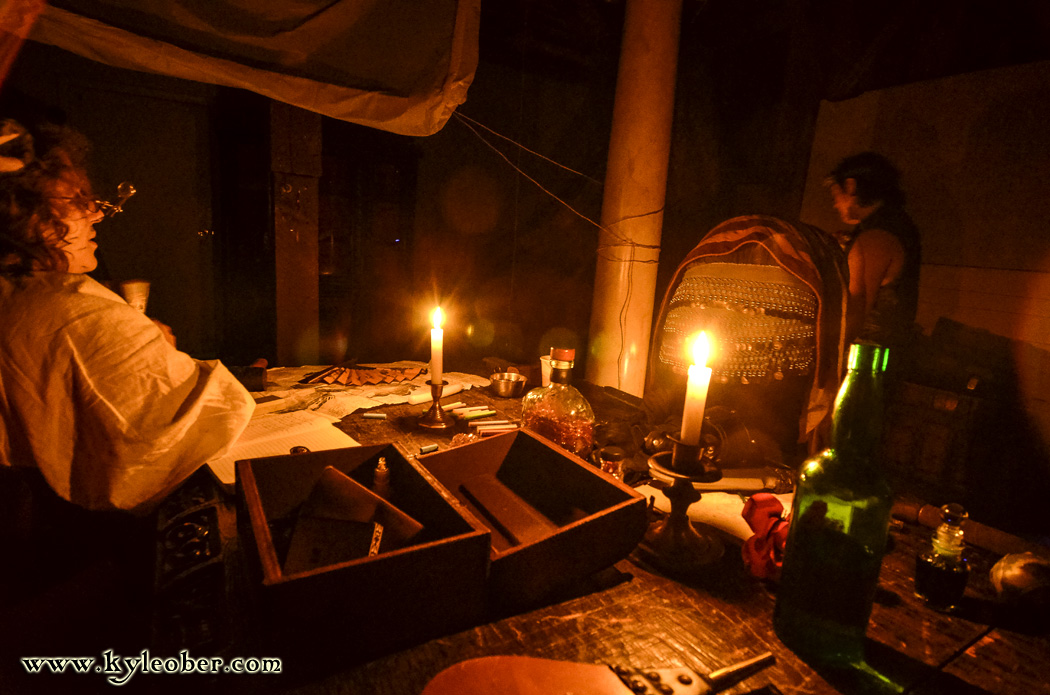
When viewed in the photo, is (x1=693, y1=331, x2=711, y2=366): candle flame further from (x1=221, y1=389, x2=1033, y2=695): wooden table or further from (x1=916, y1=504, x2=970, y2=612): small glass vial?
(x1=916, y1=504, x2=970, y2=612): small glass vial

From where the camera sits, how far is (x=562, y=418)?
164cm

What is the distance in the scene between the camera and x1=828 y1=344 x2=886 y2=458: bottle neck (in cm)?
80

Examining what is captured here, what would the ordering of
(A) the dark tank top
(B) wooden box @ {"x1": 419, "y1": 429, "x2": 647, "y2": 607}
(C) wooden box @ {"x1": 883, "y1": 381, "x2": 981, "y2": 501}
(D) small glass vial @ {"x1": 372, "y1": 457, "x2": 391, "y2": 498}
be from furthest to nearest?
(C) wooden box @ {"x1": 883, "y1": 381, "x2": 981, "y2": 501}, (A) the dark tank top, (D) small glass vial @ {"x1": 372, "y1": 457, "x2": 391, "y2": 498}, (B) wooden box @ {"x1": 419, "y1": 429, "x2": 647, "y2": 607}

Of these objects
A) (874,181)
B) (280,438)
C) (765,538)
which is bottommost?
(280,438)

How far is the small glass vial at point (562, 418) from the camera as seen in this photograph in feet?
5.34

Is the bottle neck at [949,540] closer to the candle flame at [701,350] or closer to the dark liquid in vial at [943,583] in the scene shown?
the dark liquid in vial at [943,583]

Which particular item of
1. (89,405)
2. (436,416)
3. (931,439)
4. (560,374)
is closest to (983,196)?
(931,439)

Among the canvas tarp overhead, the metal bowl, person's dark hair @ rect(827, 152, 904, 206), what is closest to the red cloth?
the metal bowl

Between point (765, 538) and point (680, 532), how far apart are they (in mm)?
188

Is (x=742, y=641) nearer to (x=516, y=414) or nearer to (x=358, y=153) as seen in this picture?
(x=516, y=414)

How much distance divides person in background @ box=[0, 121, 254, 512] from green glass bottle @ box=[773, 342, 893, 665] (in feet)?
5.24

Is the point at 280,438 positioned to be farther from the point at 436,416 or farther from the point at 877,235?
the point at 877,235

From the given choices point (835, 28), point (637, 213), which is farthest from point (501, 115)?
point (835, 28)

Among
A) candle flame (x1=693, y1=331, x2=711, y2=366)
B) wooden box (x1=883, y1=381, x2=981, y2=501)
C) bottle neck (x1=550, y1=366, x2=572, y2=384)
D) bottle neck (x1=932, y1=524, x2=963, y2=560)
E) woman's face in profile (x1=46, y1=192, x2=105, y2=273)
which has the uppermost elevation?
woman's face in profile (x1=46, y1=192, x2=105, y2=273)
